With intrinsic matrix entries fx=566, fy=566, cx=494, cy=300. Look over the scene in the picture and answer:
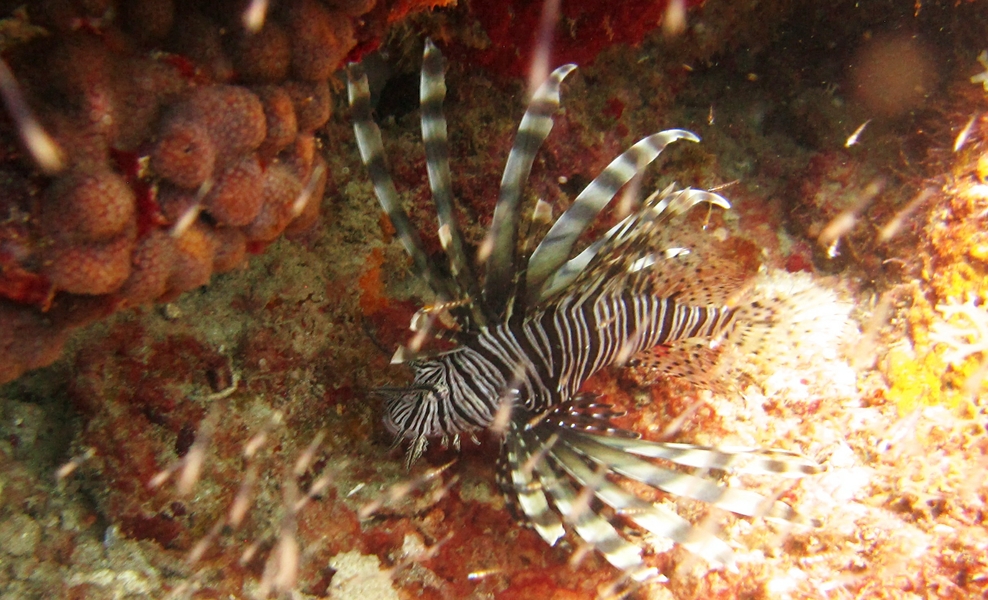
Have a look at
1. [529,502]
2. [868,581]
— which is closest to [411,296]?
[529,502]

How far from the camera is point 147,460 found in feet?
8.39

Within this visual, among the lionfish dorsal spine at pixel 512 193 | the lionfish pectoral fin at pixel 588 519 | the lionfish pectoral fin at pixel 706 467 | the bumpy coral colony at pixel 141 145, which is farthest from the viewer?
the lionfish pectoral fin at pixel 588 519

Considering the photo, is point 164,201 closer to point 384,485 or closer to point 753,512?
point 384,485

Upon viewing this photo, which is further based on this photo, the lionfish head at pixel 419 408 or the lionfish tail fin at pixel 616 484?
the lionfish head at pixel 419 408

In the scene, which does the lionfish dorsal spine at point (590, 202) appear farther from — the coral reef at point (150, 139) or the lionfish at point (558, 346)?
the coral reef at point (150, 139)

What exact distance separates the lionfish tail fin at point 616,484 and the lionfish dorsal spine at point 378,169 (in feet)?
Result: 2.80

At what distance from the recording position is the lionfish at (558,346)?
8.00 feet

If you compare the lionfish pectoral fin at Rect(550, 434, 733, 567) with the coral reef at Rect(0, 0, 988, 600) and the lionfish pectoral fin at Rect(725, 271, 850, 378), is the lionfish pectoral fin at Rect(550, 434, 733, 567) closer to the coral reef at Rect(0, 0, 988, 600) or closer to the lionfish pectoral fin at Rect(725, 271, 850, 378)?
the coral reef at Rect(0, 0, 988, 600)

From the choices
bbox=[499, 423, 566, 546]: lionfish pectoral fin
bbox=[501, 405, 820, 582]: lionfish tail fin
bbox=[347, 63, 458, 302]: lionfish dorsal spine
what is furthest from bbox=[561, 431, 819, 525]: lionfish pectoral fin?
bbox=[347, 63, 458, 302]: lionfish dorsal spine

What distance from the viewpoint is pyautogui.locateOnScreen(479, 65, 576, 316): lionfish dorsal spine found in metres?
2.28

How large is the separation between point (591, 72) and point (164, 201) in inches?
120

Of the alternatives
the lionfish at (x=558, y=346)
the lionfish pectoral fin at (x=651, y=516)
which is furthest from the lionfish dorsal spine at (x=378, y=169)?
the lionfish pectoral fin at (x=651, y=516)

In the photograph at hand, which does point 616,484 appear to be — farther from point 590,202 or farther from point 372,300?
point 372,300

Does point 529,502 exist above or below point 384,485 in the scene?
below
